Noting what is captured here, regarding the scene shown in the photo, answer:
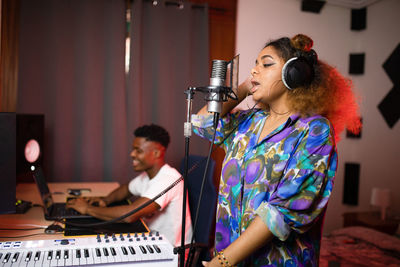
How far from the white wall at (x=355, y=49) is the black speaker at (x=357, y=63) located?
0.18 feet

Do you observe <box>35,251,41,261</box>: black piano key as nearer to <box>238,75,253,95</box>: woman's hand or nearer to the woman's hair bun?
<box>238,75,253,95</box>: woman's hand

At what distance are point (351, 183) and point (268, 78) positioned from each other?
11.6 ft

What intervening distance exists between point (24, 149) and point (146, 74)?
1.41 meters

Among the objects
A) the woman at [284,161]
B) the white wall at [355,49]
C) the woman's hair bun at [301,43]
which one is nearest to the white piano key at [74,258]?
the woman at [284,161]

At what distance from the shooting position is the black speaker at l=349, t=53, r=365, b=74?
4305 mm

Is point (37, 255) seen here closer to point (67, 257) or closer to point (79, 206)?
point (67, 257)

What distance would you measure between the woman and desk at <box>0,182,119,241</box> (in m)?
0.91

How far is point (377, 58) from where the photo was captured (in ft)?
13.6

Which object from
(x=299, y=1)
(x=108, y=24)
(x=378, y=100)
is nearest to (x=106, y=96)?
(x=108, y=24)

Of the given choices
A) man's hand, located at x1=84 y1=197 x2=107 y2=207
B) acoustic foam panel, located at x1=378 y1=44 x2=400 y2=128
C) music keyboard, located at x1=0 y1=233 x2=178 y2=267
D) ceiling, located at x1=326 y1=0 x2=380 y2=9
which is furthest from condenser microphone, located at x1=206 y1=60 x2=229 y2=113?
ceiling, located at x1=326 y1=0 x2=380 y2=9

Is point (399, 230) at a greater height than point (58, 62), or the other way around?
point (58, 62)

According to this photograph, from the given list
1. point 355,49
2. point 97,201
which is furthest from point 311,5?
point 97,201

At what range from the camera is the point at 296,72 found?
1183mm

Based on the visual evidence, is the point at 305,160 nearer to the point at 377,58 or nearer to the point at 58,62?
the point at 58,62
